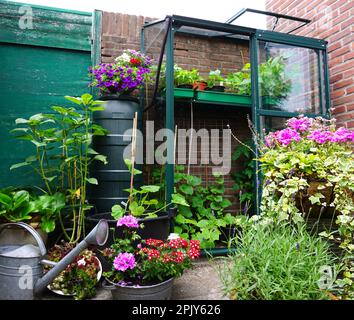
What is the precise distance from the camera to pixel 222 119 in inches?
125

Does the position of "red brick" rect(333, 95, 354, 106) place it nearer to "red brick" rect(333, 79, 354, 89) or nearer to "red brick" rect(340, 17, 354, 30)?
"red brick" rect(333, 79, 354, 89)

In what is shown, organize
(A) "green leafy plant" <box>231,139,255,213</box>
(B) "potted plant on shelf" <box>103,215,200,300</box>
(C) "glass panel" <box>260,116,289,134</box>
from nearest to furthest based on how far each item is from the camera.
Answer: (B) "potted plant on shelf" <box>103,215,200,300</box>, (C) "glass panel" <box>260,116,289,134</box>, (A) "green leafy plant" <box>231,139,255,213</box>

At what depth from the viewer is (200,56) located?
123 inches

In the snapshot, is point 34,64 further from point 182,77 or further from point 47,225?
point 47,225

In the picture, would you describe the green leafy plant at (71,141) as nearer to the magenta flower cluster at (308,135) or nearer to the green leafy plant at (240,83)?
the magenta flower cluster at (308,135)

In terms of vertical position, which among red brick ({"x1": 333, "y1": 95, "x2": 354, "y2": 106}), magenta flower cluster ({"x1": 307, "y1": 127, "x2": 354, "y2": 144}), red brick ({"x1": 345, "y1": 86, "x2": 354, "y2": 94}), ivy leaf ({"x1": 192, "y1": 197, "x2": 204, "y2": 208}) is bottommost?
ivy leaf ({"x1": 192, "y1": 197, "x2": 204, "y2": 208})

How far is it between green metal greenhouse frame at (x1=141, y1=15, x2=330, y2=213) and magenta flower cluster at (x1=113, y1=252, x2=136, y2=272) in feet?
2.59

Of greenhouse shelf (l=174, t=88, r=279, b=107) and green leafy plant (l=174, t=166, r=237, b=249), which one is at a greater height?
greenhouse shelf (l=174, t=88, r=279, b=107)

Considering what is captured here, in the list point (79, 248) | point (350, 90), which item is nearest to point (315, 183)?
point (79, 248)

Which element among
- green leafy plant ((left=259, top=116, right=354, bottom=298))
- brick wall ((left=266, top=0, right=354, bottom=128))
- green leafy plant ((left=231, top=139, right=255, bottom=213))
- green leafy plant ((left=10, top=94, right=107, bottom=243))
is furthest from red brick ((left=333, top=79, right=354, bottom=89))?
green leafy plant ((left=10, top=94, right=107, bottom=243))

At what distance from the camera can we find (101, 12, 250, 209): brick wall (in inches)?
110

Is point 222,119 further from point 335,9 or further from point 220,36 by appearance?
point 335,9

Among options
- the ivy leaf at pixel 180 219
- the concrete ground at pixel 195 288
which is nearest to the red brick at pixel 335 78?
the ivy leaf at pixel 180 219

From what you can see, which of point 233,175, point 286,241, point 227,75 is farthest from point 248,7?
point 286,241
